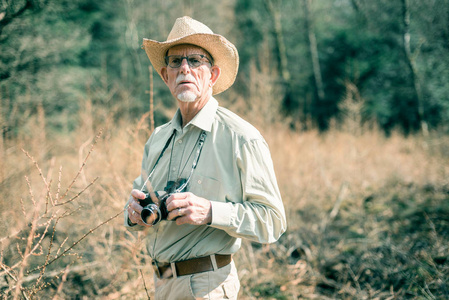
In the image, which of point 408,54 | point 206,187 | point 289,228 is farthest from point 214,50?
point 408,54

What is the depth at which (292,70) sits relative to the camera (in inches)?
781

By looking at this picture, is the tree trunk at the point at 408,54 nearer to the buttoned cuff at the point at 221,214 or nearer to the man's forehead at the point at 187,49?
the man's forehead at the point at 187,49

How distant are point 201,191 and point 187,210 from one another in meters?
0.28

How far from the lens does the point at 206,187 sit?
1885 millimetres

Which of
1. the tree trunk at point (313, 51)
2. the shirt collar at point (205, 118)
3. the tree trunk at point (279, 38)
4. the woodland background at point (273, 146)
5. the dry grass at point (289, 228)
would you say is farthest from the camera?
the tree trunk at point (279, 38)

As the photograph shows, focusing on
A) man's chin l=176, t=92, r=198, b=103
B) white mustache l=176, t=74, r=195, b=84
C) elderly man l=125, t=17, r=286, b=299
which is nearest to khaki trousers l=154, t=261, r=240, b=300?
elderly man l=125, t=17, r=286, b=299

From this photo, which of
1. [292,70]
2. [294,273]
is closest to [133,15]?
[292,70]

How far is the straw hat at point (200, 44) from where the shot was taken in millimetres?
2086

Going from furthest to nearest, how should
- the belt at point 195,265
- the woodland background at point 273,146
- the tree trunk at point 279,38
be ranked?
1. the tree trunk at point 279,38
2. the woodland background at point 273,146
3. the belt at point 195,265

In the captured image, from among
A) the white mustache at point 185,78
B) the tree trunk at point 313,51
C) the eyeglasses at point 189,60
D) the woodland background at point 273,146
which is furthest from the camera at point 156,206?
the tree trunk at point 313,51

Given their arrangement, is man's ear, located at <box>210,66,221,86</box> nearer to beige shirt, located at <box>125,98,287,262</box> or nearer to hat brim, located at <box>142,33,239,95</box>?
hat brim, located at <box>142,33,239,95</box>

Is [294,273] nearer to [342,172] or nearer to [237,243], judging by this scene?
[237,243]

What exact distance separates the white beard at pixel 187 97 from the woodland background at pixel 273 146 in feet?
2.04

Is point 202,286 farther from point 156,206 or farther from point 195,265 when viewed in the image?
point 156,206
